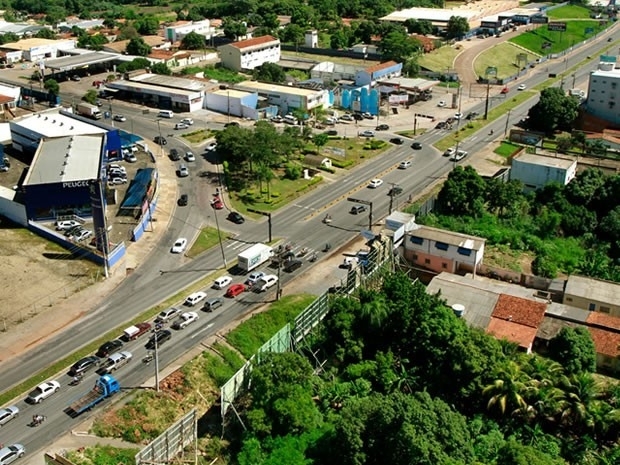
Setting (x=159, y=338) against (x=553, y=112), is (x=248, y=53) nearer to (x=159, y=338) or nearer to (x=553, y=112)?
(x=553, y=112)

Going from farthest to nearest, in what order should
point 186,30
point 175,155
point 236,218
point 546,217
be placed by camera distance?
point 186,30
point 175,155
point 546,217
point 236,218

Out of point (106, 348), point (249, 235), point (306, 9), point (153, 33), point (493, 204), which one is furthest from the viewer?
point (306, 9)

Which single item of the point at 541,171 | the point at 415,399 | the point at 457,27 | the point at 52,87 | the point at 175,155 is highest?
the point at 457,27

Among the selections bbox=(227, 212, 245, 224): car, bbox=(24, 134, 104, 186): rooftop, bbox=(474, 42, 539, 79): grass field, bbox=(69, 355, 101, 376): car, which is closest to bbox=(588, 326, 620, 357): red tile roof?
bbox=(227, 212, 245, 224): car

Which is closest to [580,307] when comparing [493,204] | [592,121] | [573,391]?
[573,391]

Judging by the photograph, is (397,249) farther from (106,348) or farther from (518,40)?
(518,40)

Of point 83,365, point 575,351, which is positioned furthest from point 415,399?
point 83,365

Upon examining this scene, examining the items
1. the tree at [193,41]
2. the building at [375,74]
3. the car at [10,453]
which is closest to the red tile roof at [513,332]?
the car at [10,453]
